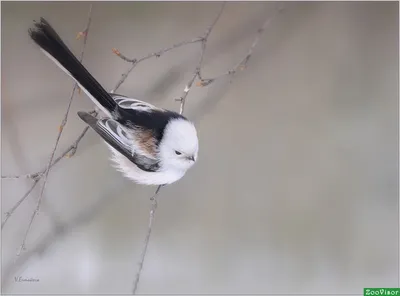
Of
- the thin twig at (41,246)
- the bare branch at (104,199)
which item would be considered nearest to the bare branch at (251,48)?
the bare branch at (104,199)

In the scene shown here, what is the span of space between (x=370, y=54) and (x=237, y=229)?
44cm

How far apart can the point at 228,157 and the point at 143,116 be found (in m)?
0.20

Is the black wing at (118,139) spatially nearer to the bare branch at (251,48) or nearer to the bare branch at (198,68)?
the bare branch at (198,68)

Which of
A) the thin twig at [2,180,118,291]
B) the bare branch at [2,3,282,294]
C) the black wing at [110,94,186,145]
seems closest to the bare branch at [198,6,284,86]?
the bare branch at [2,3,282,294]

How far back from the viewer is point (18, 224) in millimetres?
878

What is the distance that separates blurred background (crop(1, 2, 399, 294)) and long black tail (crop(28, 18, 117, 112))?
65 mm

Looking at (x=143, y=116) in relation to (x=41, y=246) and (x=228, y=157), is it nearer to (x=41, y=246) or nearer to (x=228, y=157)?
(x=228, y=157)

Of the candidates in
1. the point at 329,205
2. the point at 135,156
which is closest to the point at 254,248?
the point at 329,205

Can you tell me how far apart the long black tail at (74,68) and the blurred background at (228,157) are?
0.21 ft

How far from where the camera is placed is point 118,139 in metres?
0.80

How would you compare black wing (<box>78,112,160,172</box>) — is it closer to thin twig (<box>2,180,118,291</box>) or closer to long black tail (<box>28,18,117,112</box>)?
long black tail (<box>28,18,117,112</box>)

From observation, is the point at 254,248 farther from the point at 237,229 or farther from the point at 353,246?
the point at 353,246

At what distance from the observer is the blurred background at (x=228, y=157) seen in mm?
879

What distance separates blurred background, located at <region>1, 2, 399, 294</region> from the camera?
0.88 meters
